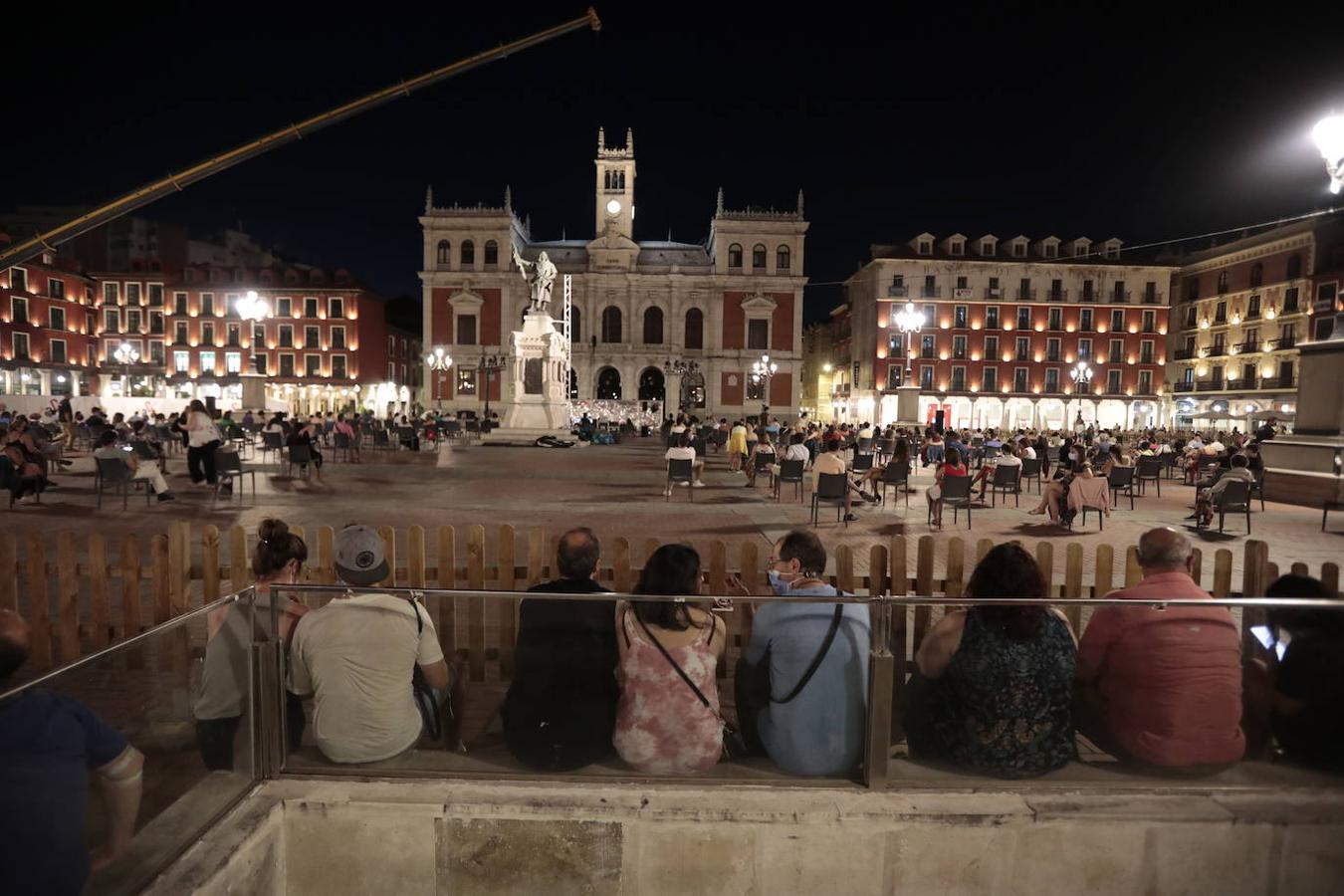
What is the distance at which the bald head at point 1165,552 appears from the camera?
3244 millimetres

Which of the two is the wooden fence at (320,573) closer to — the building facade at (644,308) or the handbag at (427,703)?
the handbag at (427,703)

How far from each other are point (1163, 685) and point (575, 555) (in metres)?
2.43

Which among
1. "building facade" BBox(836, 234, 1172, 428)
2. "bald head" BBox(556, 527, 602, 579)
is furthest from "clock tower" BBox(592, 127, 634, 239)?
"bald head" BBox(556, 527, 602, 579)

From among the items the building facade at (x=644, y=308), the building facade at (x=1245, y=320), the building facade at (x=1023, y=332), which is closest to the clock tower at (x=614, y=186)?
the building facade at (x=644, y=308)

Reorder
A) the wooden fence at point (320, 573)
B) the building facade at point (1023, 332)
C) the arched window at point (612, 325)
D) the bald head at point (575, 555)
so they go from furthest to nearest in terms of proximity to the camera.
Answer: the arched window at point (612, 325) < the building facade at point (1023, 332) < the wooden fence at point (320, 573) < the bald head at point (575, 555)

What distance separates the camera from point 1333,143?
31.4ft

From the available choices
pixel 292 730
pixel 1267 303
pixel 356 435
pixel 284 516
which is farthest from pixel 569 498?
pixel 1267 303

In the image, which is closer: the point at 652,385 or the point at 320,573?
the point at 320,573

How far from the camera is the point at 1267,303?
45.7 metres

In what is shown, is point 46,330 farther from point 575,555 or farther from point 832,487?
point 575,555

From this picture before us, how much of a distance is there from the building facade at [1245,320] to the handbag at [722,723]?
4539 cm

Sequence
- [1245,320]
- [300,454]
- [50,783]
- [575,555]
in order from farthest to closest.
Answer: [1245,320], [300,454], [575,555], [50,783]

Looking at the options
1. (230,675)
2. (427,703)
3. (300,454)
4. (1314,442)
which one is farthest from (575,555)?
(1314,442)

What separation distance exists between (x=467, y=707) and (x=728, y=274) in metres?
52.8
